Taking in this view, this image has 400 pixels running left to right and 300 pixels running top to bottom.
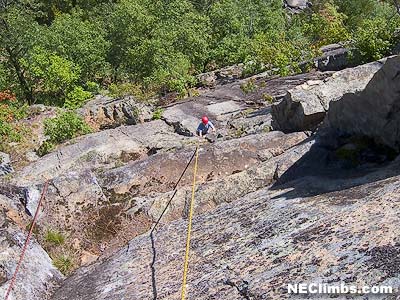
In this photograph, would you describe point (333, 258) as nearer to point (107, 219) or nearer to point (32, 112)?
point (107, 219)

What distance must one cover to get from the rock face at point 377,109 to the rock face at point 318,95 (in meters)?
2.31

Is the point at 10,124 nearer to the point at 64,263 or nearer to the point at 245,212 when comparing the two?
the point at 64,263

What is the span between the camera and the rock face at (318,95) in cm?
1399

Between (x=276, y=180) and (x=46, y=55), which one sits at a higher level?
(x=46, y=55)

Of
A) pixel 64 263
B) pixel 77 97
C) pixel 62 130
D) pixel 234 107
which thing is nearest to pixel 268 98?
pixel 234 107

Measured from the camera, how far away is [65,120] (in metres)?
22.0

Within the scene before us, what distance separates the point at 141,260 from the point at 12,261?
2360 mm

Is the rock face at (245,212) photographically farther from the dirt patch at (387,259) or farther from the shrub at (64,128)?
the shrub at (64,128)

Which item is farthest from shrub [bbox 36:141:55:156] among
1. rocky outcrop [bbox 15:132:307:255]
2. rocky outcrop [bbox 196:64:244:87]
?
rocky outcrop [bbox 196:64:244:87]

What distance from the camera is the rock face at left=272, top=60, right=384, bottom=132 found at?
14.0m

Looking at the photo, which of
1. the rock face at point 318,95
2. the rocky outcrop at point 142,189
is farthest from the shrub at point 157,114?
the rocky outcrop at point 142,189

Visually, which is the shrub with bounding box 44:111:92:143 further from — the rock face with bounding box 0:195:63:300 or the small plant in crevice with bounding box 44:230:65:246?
the rock face with bounding box 0:195:63:300

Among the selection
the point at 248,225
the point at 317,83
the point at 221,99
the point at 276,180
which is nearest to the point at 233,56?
the point at 221,99

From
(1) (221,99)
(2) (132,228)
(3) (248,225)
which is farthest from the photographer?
(1) (221,99)
